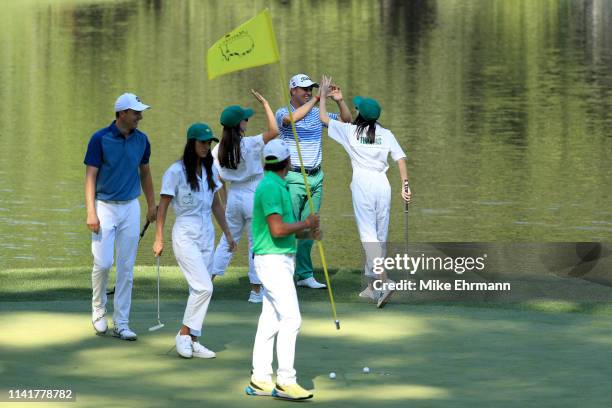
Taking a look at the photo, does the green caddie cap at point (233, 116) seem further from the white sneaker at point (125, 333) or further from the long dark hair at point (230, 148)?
the white sneaker at point (125, 333)

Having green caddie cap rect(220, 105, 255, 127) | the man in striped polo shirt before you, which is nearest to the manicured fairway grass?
the man in striped polo shirt

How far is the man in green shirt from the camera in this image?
1047cm

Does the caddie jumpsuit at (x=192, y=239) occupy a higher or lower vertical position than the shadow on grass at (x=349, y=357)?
higher

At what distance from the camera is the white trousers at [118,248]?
12367mm

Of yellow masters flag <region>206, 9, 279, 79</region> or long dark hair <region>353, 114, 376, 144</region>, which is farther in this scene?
long dark hair <region>353, 114, 376, 144</region>

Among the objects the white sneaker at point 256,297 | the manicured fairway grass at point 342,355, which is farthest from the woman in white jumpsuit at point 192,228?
the white sneaker at point 256,297

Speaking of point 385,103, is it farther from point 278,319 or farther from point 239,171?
point 278,319

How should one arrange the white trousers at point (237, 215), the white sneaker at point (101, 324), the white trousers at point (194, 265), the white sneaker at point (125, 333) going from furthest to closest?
the white trousers at point (237, 215) < the white sneaker at point (101, 324) < the white sneaker at point (125, 333) < the white trousers at point (194, 265)

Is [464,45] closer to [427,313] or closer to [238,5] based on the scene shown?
[238,5]

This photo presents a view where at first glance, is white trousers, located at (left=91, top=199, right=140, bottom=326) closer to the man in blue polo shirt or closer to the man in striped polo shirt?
the man in blue polo shirt

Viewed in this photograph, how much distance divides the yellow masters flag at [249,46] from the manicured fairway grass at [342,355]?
2289mm

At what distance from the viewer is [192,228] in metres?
11.9

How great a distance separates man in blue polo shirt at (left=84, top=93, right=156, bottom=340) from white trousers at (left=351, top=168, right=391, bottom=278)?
2711 mm

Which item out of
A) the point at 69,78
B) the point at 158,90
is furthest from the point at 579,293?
the point at 69,78
